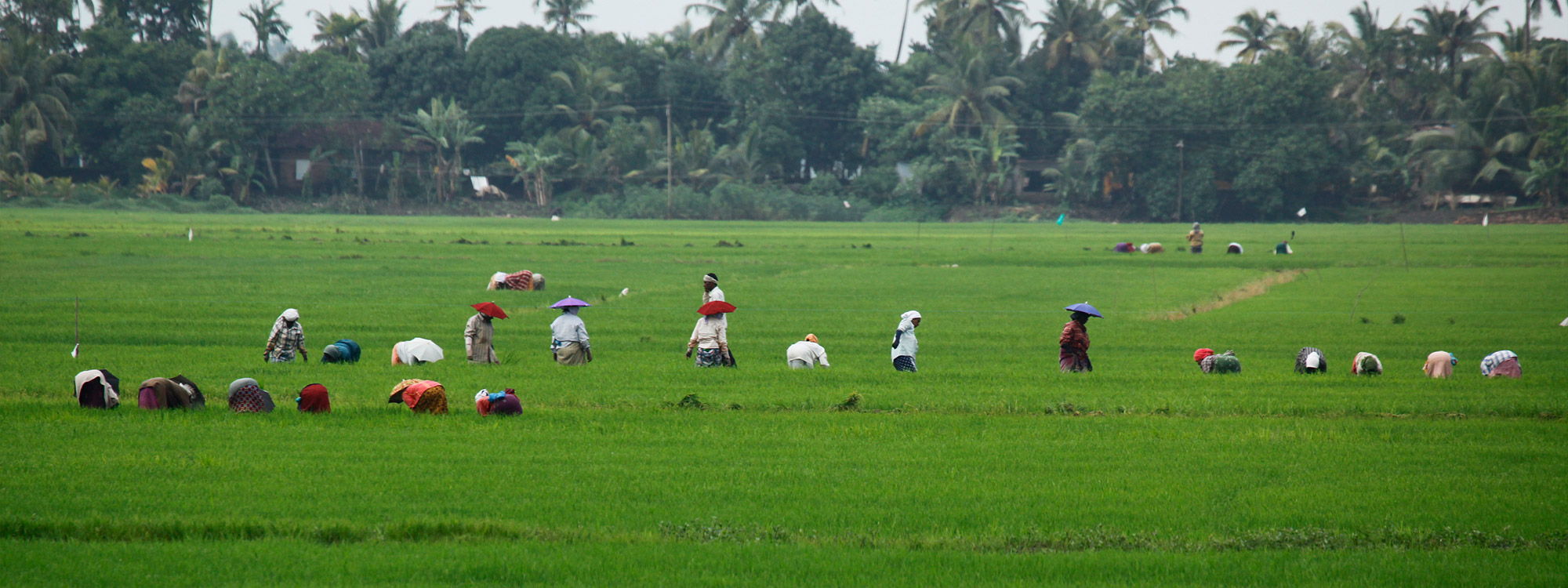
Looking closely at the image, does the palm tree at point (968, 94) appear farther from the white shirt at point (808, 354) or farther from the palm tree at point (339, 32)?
the white shirt at point (808, 354)

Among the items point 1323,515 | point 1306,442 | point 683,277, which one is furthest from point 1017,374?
point 683,277

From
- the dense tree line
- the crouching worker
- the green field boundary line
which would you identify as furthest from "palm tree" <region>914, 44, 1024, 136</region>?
the green field boundary line

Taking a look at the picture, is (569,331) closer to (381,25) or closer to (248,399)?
(248,399)

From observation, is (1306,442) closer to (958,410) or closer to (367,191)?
(958,410)

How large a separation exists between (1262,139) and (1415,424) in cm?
7743

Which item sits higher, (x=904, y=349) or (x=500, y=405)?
(x=904, y=349)

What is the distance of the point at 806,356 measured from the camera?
1823 centimetres

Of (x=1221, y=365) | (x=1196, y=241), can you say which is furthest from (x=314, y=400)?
(x=1196, y=241)

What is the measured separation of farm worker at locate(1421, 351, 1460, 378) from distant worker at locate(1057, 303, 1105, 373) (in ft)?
16.1

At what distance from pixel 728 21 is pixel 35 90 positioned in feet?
168

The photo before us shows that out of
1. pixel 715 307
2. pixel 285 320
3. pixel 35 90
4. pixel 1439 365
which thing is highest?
pixel 35 90

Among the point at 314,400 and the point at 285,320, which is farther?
the point at 285,320

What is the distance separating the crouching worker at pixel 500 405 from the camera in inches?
540

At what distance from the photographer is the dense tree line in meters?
85.2
